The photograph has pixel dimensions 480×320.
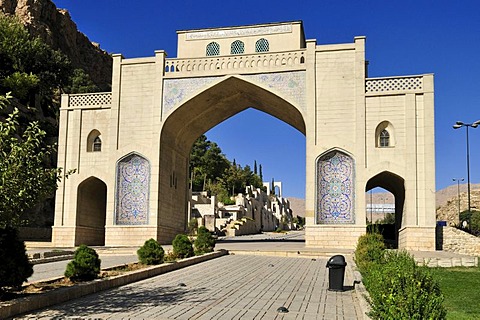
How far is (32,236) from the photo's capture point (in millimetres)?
28031

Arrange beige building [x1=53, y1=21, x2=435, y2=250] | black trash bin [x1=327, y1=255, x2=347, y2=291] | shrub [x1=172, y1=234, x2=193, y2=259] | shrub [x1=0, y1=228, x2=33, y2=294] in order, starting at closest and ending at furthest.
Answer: shrub [x1=0, y1=228, x2=33, y2=294], black trash bin [x1=327, y1=255, x2=347, y2=291], shrub [x1=172, y1=234, x2=193, y2=259], beige building [x1=53, y1=21, x2=435, y2=250]

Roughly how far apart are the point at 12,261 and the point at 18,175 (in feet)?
4.01

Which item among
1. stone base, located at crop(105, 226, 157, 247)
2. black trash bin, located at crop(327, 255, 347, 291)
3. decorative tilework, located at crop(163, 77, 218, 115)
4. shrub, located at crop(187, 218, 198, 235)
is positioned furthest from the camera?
shrub, located at crop(187, 218, 198, 235)

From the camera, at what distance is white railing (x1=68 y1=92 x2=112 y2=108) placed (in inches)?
941

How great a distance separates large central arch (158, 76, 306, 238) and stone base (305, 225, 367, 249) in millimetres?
4895

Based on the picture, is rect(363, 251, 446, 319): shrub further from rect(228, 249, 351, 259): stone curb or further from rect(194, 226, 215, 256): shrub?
rect(228, 249, 351, 259): stone curb

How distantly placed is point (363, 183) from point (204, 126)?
30.6ft

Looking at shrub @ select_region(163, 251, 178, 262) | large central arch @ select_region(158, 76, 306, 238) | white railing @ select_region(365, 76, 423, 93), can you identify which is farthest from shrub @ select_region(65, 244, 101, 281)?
white railing @ select_region(365, 76, 423, 93)

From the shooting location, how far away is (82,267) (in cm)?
941

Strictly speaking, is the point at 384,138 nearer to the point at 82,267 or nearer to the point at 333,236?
the point at 333,236

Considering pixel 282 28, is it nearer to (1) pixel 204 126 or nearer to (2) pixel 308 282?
(1) pixel 204 126

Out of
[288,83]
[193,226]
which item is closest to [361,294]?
[288,83]

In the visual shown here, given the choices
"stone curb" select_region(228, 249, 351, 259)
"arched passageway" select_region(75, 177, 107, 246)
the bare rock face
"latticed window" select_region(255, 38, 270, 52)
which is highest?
the bare rock face

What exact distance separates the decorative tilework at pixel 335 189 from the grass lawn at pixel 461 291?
6.66m
